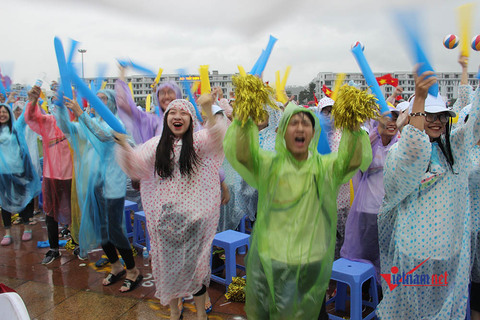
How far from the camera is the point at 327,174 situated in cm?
194

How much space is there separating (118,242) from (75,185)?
2.95ft

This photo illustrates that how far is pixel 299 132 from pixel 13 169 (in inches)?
182

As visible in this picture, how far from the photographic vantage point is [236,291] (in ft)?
10.8

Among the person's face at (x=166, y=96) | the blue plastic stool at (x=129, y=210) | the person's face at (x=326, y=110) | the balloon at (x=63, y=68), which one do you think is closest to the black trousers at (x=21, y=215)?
the blue plastic stool at (x=129, y=210)

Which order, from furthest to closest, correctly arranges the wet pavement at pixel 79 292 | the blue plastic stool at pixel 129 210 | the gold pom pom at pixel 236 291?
the blue plastic stool at pixel 129 210 < the gold pom pom at pixel 236 291 < the wet pavement at pixel 79 292

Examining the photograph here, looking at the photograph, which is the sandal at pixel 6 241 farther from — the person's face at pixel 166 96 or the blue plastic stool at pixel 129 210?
the person's face at pixel 166 96

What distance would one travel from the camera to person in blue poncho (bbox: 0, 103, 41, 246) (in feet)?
15.9

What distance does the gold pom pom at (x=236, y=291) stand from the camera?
10.8ft

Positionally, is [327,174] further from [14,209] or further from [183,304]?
[14,209]

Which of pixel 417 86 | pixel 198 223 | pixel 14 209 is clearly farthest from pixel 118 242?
pixel 417 86

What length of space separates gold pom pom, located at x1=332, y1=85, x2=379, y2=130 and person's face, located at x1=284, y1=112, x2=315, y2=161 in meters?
0.16

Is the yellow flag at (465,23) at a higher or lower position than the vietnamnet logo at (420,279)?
higher

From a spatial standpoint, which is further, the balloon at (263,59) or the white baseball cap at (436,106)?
the balloon at (263,59)

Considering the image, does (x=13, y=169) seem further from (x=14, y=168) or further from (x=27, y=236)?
(x=27, y=236)
